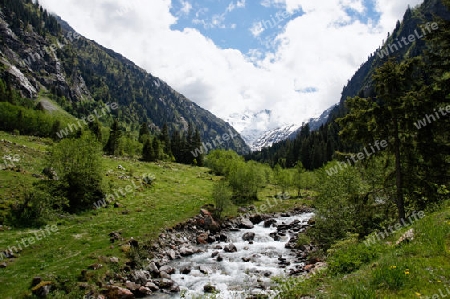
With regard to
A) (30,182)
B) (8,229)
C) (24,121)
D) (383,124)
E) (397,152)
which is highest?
(24,121)

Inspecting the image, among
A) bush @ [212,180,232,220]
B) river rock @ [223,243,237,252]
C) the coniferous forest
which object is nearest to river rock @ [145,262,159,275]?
the coniferous forest

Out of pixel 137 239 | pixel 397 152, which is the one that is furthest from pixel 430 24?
pixel 137 239

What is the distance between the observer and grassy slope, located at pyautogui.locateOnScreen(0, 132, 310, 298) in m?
22.5

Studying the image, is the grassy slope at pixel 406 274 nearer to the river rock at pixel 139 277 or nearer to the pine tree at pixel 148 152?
the river rock at pixel 139 277

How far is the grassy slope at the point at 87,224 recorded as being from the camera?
2247 centimetres

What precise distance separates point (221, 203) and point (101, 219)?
20.3m

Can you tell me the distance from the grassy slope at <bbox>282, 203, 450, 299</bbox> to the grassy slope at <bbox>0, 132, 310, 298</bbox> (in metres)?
19.3

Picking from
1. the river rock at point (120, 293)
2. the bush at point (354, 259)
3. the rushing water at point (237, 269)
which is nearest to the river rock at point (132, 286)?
the river rock at point (120, 293)

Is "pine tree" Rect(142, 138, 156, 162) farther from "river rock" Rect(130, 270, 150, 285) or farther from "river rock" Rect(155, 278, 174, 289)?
"river rock" Rect(155, 278, 174, 289)

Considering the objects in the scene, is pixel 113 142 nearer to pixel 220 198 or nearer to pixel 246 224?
pixel 220 198

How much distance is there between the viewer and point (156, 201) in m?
50.1

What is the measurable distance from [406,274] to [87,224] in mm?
33633

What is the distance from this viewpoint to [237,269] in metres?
29.9

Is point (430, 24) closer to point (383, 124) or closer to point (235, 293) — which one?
point (383, 124)
